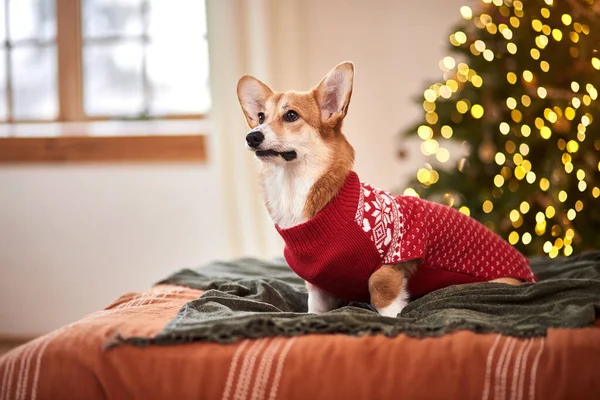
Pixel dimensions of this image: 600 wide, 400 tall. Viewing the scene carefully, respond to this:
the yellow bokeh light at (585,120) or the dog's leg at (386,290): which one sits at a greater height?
the yellow bokeh light at (585,120)

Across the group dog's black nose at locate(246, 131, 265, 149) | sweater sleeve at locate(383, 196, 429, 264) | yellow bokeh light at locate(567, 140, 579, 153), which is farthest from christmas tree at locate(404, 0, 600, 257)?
dog's black nose at locate(246, 131, 265, 149)

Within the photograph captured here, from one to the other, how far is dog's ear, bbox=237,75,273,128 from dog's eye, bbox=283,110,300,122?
0.10 m

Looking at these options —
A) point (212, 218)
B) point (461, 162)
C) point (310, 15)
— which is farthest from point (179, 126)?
point (461, 162)

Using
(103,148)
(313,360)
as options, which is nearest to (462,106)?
(313,360)

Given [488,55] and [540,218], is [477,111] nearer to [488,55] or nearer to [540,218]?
[488,55]

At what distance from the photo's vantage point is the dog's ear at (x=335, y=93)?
1810mm

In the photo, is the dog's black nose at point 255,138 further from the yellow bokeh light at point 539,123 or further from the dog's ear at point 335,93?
the yellow bokeh light at point 539,123

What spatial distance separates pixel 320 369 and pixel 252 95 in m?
0.88

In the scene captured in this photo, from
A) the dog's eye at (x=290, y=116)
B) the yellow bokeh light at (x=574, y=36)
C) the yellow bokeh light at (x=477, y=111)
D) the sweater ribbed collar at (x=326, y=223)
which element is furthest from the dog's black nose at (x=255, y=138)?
the yellow bokeh light at (x=574, y=36)

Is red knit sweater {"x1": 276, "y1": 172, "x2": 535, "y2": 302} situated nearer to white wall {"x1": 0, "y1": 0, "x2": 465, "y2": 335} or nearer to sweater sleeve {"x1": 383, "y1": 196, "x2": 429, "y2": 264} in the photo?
sweater sleeve {"x1": 383, "y1": 196, "x2": 429, "y2": 264}

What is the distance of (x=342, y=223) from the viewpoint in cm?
175

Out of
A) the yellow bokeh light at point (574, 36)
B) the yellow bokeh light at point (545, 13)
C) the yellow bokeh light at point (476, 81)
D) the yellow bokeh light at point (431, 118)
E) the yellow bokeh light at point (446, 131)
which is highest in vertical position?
the yellow bokeh light at point (545, 13)

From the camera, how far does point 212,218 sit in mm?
3719

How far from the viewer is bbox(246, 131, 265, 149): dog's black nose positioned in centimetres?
174
